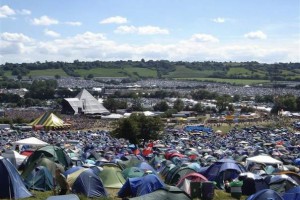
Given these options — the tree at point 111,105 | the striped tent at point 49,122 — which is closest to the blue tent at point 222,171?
the striped tent at point 49,122

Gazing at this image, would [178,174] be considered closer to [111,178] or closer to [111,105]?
[111,178]

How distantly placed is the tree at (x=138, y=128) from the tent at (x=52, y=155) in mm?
14732

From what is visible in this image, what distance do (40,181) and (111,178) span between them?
2.26 metres

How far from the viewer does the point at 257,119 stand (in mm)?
69750

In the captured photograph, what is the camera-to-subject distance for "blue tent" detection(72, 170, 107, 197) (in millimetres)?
12836

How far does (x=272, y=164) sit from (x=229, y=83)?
168720mm

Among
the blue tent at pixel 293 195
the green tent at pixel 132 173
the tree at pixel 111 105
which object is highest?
the blue tent at pixel 293 195

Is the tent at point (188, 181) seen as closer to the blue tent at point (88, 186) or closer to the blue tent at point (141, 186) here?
the blue tent at point (141, 186)

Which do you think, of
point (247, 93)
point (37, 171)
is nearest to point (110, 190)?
point (37, 171)

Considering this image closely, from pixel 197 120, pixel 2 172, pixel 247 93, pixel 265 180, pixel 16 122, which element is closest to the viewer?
pixel 2 172

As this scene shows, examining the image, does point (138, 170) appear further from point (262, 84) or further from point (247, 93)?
point (262, 84)

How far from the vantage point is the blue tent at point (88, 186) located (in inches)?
505

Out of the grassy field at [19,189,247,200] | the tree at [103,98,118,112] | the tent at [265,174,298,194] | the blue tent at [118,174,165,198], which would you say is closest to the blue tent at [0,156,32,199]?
the grassy field at [19,189,247,200]

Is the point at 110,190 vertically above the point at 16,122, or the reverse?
the point at 110,190
